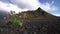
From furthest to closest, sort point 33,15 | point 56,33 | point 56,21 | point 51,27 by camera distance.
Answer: point 33,15, point 56,21, point 51,27, point 56,33

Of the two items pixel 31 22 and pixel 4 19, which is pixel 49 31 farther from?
pixel 4 19

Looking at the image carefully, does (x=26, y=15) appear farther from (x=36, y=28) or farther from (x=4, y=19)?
(x=36, y=28)

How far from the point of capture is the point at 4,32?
909 centimetres

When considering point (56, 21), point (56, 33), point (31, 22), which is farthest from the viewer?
point (31, 22)

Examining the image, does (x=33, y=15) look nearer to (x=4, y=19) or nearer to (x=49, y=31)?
(x=4, y=19)

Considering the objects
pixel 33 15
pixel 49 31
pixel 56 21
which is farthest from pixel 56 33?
pixel 33 15

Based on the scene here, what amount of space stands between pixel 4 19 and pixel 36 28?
3500 mm

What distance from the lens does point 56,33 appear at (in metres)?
8.66

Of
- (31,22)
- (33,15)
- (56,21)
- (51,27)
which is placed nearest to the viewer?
(51,27)

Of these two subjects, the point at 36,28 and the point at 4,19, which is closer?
the point at 36,28

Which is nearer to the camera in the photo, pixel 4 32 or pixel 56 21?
pixel 4 32

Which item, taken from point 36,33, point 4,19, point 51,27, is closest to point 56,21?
point 51,27

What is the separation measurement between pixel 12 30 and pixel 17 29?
10.8 inches

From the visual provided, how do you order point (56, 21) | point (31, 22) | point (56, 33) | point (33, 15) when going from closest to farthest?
point (56, 33)
point (56, 21)
point (31, 22)
point (33, 15)
